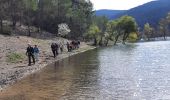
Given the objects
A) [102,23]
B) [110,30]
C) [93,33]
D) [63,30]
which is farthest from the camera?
[110,30]

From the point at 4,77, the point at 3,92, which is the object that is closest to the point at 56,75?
the point at 4,77

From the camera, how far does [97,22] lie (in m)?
131

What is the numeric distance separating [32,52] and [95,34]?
7616 cm

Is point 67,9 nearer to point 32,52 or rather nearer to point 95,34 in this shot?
point 95,34

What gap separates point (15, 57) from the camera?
1768 inches

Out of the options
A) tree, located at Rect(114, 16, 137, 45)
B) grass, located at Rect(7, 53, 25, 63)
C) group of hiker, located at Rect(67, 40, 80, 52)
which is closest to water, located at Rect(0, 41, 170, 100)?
grass, located at Rect(7, 53, 25, 63)

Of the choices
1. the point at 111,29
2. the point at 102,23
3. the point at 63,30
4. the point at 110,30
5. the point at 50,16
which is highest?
the point at 50,16

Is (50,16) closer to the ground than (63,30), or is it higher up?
higher up

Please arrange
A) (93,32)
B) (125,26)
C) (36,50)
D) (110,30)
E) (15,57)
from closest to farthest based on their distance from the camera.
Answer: (36,50) → (15,57) → (93,32) → (110,30) → (125,26)

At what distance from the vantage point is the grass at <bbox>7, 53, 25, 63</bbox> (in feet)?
141

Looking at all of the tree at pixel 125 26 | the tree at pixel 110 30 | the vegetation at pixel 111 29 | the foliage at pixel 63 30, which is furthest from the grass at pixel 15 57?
the tree at pixel 125 26

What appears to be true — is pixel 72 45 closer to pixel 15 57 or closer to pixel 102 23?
pixel 15 57

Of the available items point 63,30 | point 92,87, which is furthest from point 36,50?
point 63,30

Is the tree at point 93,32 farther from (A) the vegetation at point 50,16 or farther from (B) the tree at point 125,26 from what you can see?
Answer: (B) the tree at point 125,26
